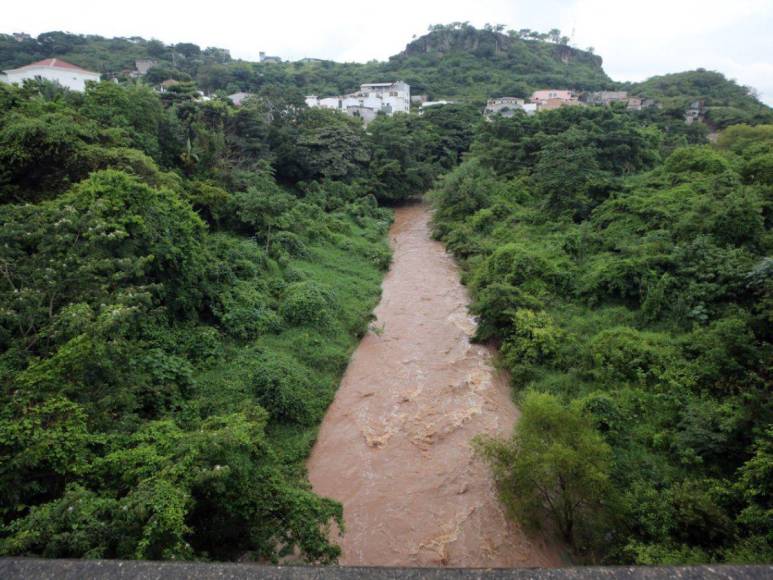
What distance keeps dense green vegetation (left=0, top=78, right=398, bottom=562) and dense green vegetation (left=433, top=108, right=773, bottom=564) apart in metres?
4.21

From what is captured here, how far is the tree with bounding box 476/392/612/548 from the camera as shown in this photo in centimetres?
725

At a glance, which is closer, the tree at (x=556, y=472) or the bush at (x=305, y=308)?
the tree at (x=556, y=472)

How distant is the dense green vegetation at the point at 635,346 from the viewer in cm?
709

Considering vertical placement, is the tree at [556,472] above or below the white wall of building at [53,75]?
below

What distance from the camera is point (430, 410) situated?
11742 mm

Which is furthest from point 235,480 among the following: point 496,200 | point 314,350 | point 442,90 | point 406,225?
point 442,90

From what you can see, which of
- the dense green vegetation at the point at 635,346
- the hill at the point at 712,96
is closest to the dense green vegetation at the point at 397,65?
the hill at the point at 712,96

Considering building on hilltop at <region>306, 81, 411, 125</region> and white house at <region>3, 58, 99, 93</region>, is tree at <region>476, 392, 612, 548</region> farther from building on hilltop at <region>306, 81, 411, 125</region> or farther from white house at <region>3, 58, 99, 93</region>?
building on hilltop at <region>306, 81, 411, 125</region>

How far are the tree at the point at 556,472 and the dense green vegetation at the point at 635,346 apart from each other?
3 centimetres

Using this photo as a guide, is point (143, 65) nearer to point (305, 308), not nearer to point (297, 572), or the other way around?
point (305, 308)

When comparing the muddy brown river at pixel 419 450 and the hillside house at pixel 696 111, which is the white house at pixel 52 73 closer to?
the muddy brown river at pixel 419 450

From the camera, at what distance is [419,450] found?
34.3ft

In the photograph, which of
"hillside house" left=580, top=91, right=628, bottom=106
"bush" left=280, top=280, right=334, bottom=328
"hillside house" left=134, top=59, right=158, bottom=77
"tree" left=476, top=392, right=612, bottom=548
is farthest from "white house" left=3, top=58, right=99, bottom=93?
"hillside house" left=580, top=91, right=628, bottom=106

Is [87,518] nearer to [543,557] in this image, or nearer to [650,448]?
[543,557]
